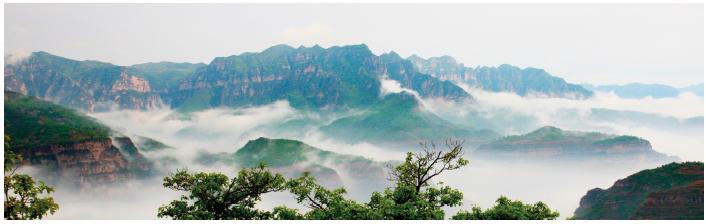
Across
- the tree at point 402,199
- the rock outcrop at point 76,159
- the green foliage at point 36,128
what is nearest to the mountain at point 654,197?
the tree at point 402,199

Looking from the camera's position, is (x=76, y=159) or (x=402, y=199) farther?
(x=76, y=159)

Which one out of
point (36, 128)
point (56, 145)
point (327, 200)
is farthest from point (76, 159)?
point (327, 200)

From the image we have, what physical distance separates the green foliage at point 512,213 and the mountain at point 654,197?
106230 millimetres

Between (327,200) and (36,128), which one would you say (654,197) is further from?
(36,128)

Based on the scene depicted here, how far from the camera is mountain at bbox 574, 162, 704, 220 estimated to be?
108m

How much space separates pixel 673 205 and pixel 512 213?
117m

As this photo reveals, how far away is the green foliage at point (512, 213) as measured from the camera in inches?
988

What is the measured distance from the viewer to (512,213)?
2514 centimetres

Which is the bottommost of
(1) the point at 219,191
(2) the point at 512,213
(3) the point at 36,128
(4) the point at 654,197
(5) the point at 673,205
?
(5) the point at 673,205

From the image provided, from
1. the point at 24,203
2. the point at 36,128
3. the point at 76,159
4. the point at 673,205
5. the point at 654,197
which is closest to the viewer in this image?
the point at 24,203

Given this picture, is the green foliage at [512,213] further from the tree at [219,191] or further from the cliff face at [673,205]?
the cliff face at [673,205]

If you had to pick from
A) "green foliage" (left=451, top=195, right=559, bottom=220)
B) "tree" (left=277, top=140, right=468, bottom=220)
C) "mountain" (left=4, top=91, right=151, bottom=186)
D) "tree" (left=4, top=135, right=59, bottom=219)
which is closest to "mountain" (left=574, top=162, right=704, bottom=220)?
"green foliage" (left=451, top=195, right=559, bottom=220)

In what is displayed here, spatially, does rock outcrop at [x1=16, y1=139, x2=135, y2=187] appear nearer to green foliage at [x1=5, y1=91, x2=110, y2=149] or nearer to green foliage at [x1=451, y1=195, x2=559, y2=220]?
green foliage at [x1=5, y1=91, x2=110, y2=149]
